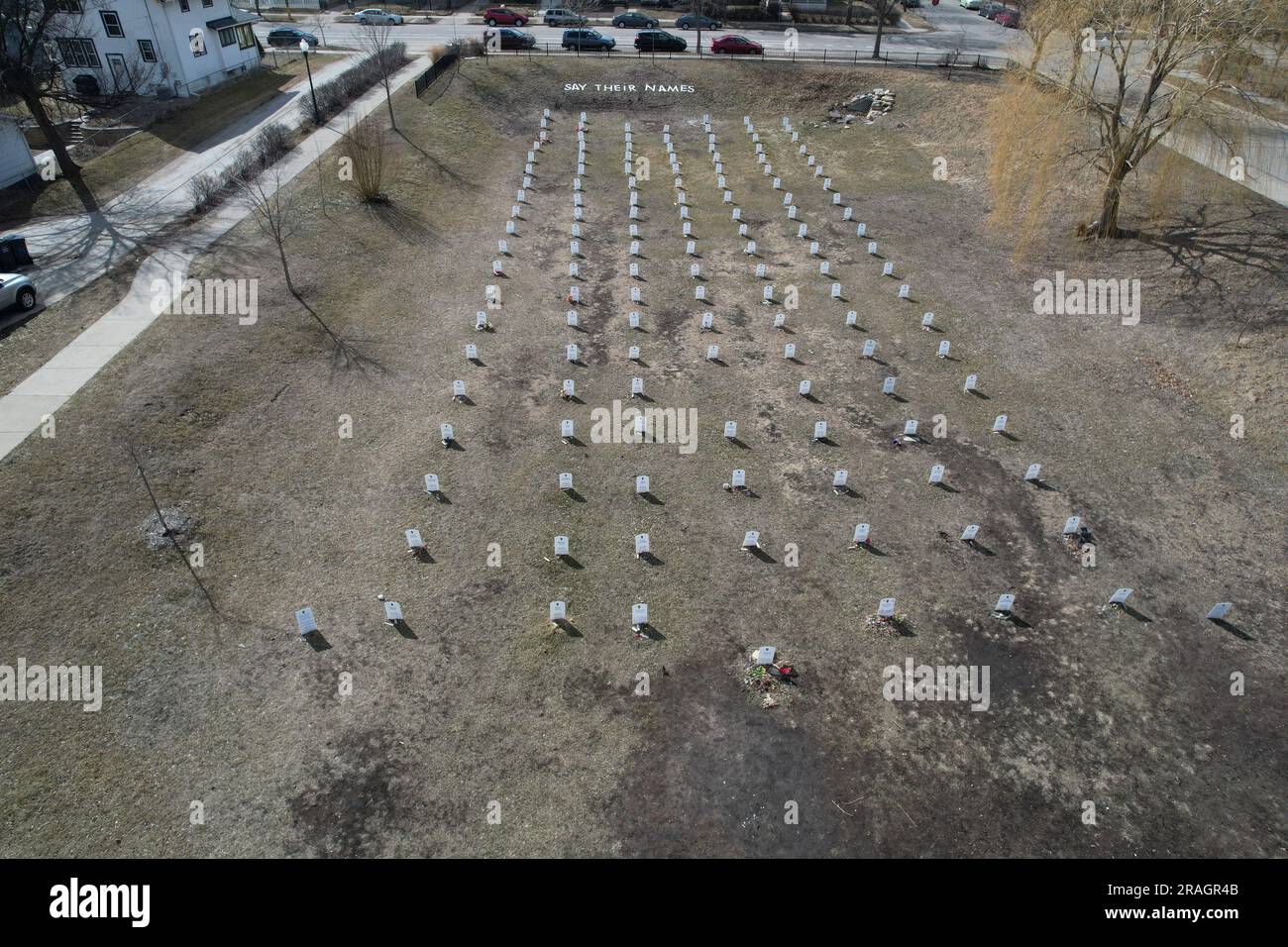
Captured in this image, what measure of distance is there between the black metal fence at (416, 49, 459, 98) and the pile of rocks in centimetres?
2151

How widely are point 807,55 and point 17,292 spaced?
41.6 metres

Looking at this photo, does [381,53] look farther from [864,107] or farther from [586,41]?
[864,107]

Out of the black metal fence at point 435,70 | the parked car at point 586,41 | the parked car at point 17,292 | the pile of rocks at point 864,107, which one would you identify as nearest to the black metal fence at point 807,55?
the parked car at point 586,41

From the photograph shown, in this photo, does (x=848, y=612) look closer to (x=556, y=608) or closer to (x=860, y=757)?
(x=860, y=757)

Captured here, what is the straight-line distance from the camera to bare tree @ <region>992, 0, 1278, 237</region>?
19.8 metres

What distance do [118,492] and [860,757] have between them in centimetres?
1524

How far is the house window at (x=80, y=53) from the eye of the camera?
3534 centimetres

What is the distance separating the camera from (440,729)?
439 inches

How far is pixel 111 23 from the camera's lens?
35.0m

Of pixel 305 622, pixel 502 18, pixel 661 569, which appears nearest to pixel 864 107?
pixel 502 18
